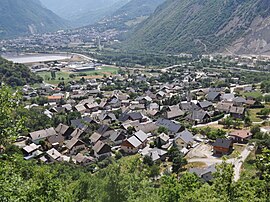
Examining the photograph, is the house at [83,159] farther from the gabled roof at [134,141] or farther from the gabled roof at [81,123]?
the gabled roof at [81,123]

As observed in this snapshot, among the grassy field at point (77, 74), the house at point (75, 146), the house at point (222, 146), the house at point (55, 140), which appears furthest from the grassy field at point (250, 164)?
the grassy field at point (77, 74)

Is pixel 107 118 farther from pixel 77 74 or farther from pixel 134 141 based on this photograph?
→ pixel 77 74

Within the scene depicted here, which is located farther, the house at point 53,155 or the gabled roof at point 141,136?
the gabled roof at point 141,136

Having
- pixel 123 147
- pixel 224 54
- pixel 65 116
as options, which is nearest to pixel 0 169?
pixel 123 147

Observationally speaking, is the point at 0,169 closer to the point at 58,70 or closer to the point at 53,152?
the point at 53,152

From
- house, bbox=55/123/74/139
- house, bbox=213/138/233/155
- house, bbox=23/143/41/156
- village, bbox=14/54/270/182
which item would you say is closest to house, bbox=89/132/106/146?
village, bbox=14/54/270/182

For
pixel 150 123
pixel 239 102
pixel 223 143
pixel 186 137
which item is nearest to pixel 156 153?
pixel 186 137
